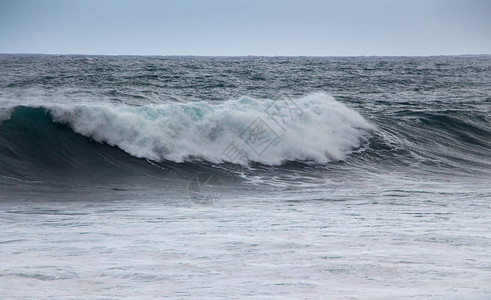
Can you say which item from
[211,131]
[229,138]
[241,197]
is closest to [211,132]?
[211,131]

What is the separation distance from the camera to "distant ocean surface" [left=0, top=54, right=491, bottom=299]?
12.4 feet

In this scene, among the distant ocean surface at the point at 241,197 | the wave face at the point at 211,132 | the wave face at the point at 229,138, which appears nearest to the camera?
the distant ocean surface at the point at 241,197

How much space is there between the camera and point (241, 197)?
773cm

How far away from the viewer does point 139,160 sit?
34.0ft

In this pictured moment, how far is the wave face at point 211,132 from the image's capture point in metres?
10.9

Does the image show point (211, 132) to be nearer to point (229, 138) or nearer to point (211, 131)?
point (211, 131)

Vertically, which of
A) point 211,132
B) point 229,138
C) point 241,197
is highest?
point 211,132

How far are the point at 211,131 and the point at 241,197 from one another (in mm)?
4072

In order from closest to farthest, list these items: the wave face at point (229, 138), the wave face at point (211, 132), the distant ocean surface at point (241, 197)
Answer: the distant ocean surface at point (241, 197) < the wave face at point (229, 138) < the wave face at point (211, 132)

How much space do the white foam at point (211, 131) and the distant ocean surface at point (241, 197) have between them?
4 cm

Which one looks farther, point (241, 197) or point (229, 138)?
point (229, 138)

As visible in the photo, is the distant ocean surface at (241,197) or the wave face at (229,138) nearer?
the distant ocean surface at (241,197)

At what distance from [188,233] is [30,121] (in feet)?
25.1

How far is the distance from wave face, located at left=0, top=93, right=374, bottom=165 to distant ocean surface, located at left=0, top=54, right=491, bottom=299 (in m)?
0.04
